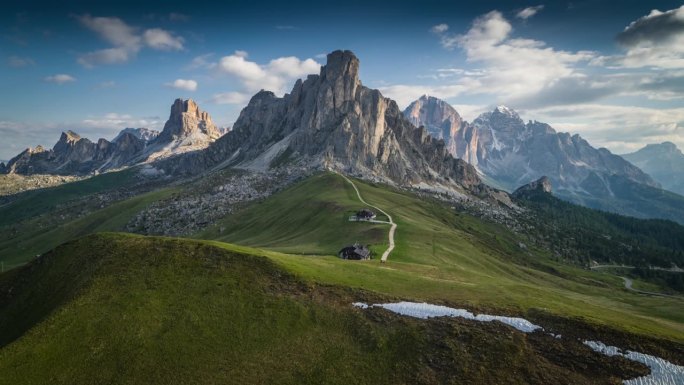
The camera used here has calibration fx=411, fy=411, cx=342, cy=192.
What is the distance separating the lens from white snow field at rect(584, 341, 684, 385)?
1513 inches

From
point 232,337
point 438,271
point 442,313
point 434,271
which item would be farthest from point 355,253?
point 232,337

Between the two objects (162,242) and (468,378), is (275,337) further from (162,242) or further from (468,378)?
(162,242)

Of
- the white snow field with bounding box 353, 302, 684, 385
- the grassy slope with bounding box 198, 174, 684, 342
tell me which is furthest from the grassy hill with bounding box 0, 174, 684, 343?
the white snow field with bounding box 353, 302, 684, 385

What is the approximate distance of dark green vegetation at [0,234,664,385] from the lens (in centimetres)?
4034

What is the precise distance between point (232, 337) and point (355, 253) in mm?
52885

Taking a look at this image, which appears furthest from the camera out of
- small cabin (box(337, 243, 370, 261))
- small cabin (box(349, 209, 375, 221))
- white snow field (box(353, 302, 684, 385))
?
small cabin (box(349, 209, 375, 221))

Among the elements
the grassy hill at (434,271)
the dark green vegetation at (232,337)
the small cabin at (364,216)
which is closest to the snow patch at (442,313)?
the dark green vegetation at (232,337)

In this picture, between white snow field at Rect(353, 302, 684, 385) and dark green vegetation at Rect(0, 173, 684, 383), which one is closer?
white snow field at Rect(353, 302, 684, 385)

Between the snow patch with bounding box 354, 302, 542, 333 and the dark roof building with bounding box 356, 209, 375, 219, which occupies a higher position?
the dark roof building with bounding box 356, 209, 375, 219

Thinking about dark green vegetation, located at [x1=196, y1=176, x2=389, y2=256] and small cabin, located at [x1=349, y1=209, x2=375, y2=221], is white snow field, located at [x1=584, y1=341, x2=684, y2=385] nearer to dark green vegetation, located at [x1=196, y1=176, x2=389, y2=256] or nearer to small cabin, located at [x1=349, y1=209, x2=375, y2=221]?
dark green vegetation, located at [x1=196, y1=176, x2=389, y2=256]

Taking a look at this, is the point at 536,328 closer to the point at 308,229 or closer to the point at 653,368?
the point at 653,368

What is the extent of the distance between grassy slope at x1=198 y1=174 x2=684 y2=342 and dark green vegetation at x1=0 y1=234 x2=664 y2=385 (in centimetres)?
823

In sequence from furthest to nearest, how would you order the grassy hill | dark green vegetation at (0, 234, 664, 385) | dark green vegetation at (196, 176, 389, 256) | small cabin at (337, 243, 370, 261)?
dark green vegetation at (196, 176, 389, 256) → small cabin at (337, 243, 370, 261) → the grassy hill → dark green vegetation at (0, 234, 664, 385)

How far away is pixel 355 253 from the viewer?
96.2 m
